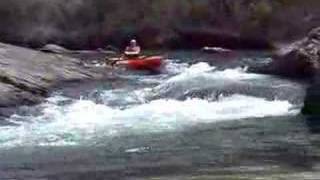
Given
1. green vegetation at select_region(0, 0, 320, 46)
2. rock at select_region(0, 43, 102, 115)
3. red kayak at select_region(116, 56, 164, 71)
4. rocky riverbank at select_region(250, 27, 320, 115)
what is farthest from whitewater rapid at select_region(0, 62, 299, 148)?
green vegetation at select_region(0, 0, 320, 46)

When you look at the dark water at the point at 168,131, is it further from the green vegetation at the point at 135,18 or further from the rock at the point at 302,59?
the green vegetation at the point at 135,18

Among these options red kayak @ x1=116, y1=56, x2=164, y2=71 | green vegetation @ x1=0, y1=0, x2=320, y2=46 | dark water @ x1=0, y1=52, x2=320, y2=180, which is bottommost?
dark water @ x1=0, y1=52, x2=320, y2=180

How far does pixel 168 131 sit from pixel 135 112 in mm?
3643

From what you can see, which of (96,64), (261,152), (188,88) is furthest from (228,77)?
(261,152)

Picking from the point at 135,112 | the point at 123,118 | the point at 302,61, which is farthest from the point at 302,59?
the point at 123,118

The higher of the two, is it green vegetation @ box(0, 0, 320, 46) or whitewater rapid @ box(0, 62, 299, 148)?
green vegetation @ box(0, 0, 320, 46)

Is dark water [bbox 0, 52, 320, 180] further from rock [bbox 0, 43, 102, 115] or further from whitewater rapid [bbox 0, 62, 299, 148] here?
rock [bbox 0, 43, 102, 115]

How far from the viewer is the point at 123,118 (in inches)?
879

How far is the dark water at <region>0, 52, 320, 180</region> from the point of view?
15.2 meters

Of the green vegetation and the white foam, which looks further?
the green vegetation

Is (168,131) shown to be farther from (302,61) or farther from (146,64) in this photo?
(146,64)

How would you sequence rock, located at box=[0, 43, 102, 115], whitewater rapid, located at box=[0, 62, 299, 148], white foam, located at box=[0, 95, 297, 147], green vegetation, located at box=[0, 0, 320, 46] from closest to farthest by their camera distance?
white foam, located at box=[0, 95, 297, 147] → whitewater rapid, located at box=[0, 62, 299, 148] → rock, located at box=[0, 43, 102, 115] → green vegetation, located at box=[0, 0, 320, 46]

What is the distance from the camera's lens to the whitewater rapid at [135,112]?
19.9 meters

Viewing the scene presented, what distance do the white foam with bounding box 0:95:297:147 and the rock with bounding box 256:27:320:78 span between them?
8.29ft
